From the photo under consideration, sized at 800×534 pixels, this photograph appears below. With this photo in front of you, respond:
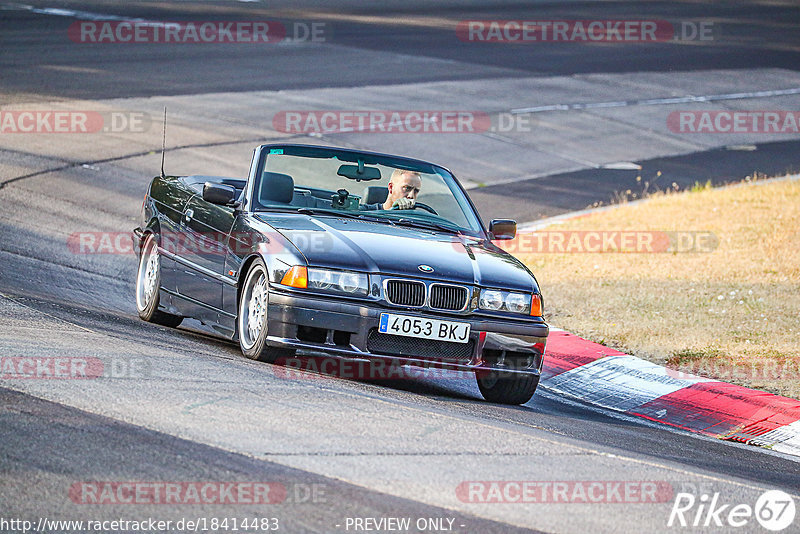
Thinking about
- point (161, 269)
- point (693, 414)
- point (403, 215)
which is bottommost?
point (693, 414)

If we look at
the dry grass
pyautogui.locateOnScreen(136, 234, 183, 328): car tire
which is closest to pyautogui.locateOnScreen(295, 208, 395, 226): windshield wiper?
pyautogui.locateOnScreen(136, 234, 183, 328): car tire

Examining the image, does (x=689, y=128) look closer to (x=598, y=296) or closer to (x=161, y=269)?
(x=598, y=296)

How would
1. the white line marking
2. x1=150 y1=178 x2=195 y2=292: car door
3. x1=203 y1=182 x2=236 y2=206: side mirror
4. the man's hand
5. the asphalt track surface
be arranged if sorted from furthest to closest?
1. the white line marking
2. x1=150 y1=178 x2=195 y2=292: car door
3. the man's hand
4. x1=203 y1=182 x2=236 y2=206: side mirror
5. the asphalt track surface

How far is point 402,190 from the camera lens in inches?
365

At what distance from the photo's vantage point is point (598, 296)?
12.4 metres

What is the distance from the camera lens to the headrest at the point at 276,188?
888 centimetres

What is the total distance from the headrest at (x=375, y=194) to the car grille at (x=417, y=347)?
1774 millimetres

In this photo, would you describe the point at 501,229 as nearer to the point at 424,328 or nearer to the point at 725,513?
the point at 424,328

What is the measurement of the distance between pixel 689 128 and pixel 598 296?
14118 millimetres

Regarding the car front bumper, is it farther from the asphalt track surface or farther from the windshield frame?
the windshield frame

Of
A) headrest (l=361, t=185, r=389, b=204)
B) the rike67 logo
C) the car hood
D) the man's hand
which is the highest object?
headrest (l=361, t=185, r=389, b=204)

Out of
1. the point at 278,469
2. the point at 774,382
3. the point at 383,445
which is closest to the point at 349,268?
the point at 383,445

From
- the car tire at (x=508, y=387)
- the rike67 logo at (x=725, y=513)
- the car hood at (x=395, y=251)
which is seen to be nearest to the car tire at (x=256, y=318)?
the car hood at (x=395, y=251)

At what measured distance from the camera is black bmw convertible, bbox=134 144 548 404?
7.62 m
